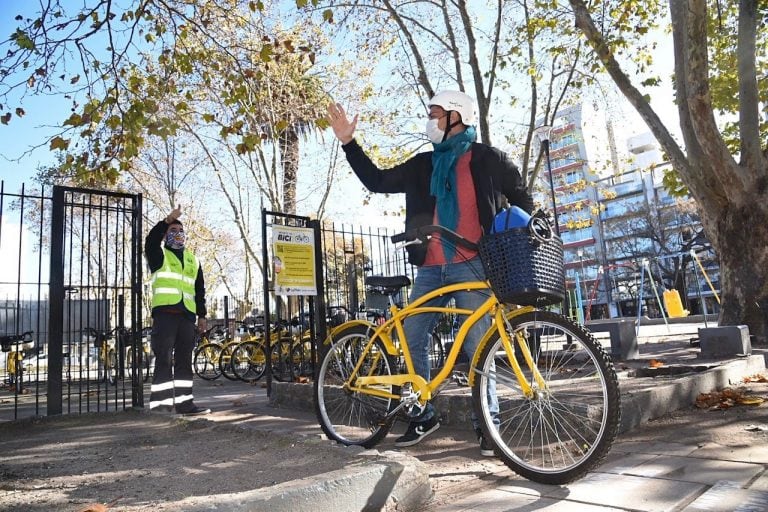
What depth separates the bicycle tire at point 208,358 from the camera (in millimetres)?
12508

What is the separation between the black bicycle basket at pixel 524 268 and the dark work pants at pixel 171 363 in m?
4.09

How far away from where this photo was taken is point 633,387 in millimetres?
5117

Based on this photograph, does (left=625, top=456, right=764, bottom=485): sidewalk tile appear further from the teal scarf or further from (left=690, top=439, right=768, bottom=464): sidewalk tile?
the teal scarf

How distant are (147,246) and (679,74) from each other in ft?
27.3

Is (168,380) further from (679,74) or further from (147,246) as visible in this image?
(679,74)

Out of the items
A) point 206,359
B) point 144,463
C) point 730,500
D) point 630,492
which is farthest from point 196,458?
point 206,359

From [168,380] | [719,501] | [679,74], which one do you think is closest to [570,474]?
[719,501]

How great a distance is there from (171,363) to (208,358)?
7.21 meters

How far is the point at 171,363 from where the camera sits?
5.91 m

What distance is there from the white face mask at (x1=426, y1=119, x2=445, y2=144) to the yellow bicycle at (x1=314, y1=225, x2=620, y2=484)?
0.84 meters

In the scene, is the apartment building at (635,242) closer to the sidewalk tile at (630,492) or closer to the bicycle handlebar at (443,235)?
the bicycle handlebar at (443,235)

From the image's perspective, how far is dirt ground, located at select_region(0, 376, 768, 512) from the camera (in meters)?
2.84

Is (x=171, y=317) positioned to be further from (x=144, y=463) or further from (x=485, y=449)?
(x=485, y=449)

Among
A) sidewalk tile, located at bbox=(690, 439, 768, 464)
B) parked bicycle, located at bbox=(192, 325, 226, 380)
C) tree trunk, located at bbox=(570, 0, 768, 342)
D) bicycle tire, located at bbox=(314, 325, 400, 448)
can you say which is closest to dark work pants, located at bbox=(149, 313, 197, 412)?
bicycle tire, located at bbox=(314, 325, 400, 448)
